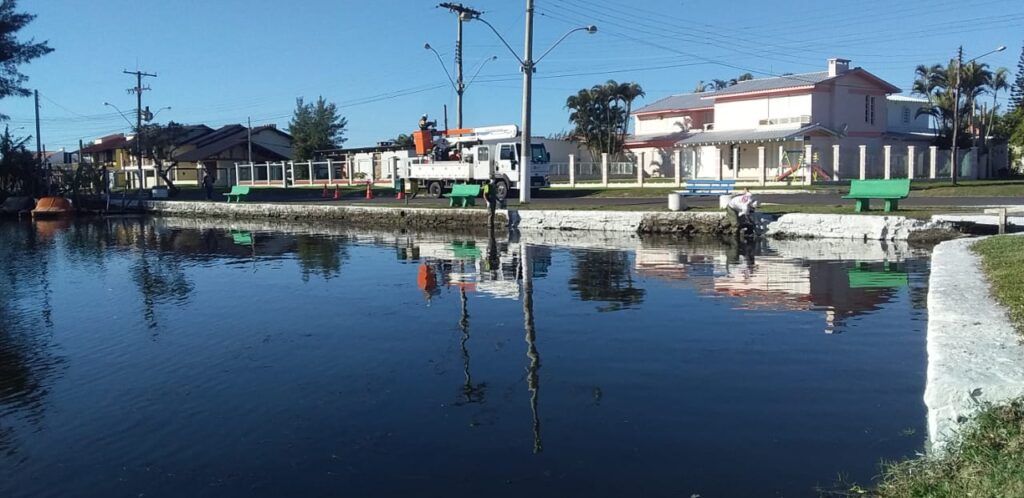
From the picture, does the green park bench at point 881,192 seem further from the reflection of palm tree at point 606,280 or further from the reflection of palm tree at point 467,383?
the reflection of palm tree at point 467,383

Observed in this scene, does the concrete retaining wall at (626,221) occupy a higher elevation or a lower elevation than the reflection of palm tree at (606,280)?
higher

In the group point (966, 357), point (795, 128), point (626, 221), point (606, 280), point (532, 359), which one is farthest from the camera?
point (795, 128)

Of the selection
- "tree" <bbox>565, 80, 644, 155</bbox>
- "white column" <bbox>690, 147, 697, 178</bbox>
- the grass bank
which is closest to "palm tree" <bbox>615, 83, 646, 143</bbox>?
"tree" <bbox>565, 80, 644, 155</bbox>

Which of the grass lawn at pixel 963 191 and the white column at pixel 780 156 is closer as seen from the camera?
the grass lawn at pixel 963 191

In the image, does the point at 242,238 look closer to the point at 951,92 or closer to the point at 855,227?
the point at 855,227

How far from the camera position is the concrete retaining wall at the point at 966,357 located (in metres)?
5.58

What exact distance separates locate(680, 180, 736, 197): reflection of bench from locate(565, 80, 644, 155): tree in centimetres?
4351

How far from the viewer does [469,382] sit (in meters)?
8.65

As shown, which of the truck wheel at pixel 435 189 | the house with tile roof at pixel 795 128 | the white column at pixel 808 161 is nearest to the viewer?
the truck wheel at pixel 435 189

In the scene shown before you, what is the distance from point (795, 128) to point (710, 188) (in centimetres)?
2399

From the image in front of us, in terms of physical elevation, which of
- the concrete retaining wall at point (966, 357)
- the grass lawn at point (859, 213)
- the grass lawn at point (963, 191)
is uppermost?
the grass lawn at point (963, 191)

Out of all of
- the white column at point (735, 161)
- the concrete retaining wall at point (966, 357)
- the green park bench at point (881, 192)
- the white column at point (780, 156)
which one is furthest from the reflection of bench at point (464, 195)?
the concrete retaining wall at point (966, 357)

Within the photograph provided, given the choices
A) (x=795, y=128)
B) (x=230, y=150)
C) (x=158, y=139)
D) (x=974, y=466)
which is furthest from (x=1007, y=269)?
(x=230, y=150)

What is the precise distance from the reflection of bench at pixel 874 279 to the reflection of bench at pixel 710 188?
11967 millimetres
